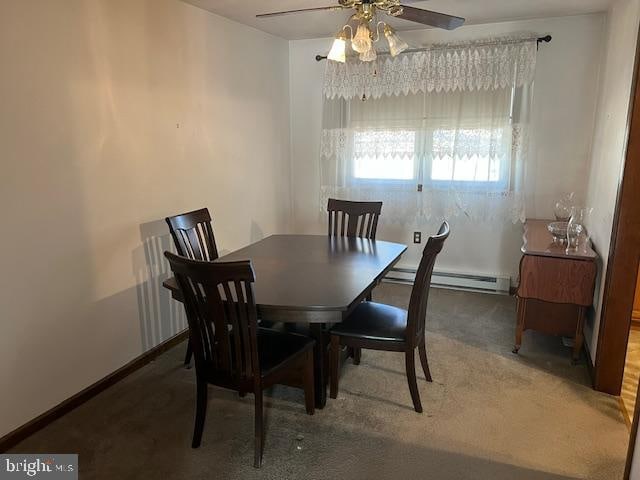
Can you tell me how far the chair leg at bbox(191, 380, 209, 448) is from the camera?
2066 mm

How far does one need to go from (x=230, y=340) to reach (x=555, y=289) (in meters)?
1.94

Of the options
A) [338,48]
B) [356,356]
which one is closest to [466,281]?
[356,356]

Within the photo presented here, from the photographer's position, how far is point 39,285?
7.18 ft

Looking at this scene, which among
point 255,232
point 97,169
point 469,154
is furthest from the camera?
point 255,232

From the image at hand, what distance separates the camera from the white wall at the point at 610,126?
2.45m

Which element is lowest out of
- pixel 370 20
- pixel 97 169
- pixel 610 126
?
pixel 97 169

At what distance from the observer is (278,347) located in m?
2.12

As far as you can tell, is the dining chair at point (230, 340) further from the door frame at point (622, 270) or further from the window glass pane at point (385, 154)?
the window glass pane at point (385, 154)

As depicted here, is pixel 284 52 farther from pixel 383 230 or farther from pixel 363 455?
pixel 363 455

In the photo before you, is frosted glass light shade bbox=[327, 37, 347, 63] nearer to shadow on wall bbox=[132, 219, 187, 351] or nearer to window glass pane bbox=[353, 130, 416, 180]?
shadow on wall bbox=[132, 219, 187, 351]

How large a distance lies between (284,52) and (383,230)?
190 centimetres

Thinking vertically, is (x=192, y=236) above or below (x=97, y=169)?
below

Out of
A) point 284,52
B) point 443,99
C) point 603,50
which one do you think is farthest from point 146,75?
point 603,50

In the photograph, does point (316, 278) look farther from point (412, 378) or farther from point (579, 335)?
point (579, 335)
